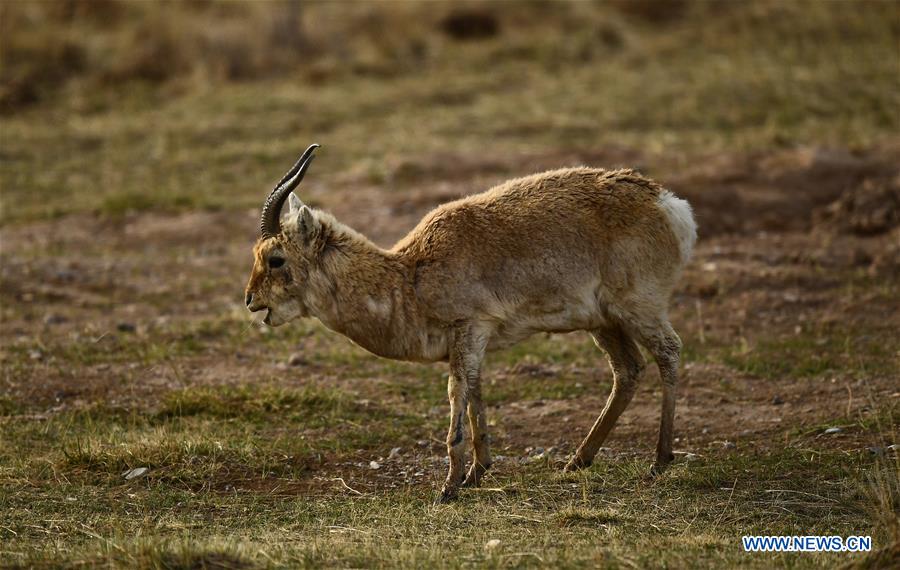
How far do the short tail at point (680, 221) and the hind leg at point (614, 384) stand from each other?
632mm

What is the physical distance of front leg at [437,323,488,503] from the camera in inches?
288

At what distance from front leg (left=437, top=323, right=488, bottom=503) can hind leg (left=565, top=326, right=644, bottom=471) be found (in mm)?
831

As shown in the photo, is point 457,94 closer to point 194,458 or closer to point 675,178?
point 675,178

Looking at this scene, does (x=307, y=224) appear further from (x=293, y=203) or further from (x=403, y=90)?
(x=403, y=90)

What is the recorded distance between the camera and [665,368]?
25.5 ft

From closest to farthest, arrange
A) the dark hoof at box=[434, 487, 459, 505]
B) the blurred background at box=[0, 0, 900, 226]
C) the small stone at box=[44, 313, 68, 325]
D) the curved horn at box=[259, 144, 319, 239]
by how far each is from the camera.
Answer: the dark hoof at box=[434, 487, 459, 505]
the curved horn at box=[259, 144, 319, 239]
the small stone at box=[44, 313, 68, 325]
the blurred background at box=[0, 0, 900, 226]

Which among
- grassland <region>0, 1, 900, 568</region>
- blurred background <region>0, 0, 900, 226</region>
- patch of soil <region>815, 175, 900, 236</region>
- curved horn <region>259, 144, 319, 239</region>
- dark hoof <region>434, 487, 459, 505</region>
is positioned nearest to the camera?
grassland <region>0, 1, 900, 568</region>

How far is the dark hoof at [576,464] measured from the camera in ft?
25.6

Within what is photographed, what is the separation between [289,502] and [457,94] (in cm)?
1315

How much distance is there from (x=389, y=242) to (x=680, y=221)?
5.60 metres

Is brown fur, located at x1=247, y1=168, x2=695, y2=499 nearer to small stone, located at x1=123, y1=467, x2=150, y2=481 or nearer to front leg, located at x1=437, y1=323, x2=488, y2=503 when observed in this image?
front leg, located at x1=437, y1=323, x2=488, y2=503

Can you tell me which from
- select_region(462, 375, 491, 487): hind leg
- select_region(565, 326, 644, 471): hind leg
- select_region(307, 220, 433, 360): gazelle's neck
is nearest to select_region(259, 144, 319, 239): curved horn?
select_region(307, 220, 433, 360): gazelle's neck

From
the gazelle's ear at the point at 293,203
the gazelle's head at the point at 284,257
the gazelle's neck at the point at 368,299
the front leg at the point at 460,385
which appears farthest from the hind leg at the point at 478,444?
the gazelle's ear at the point at 293,203

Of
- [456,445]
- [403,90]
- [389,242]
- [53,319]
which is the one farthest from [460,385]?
[403,90]
